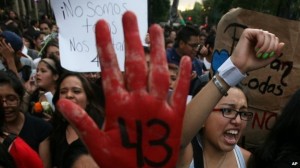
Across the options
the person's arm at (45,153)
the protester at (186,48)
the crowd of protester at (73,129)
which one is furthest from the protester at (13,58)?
the protester at (186,48)

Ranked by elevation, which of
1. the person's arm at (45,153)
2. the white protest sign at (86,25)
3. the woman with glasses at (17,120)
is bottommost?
the person's arm at (45,153)

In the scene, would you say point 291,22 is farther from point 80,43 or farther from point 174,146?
point 174,146

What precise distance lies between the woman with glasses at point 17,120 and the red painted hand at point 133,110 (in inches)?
72.5

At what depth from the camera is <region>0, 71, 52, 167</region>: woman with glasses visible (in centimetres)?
301

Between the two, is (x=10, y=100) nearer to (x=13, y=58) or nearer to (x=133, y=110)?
(x=13, y=58)

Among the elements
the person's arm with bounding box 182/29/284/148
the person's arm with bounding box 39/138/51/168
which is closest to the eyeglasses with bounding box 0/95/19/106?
the person's arm with bounding box 39/138/51/168

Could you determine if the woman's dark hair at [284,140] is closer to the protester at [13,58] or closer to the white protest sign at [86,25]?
the white protest sign at [86,25]

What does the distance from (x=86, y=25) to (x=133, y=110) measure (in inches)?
84.6

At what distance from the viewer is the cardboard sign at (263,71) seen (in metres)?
2.98

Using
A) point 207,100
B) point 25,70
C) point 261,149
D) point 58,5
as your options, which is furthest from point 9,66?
point 207,100

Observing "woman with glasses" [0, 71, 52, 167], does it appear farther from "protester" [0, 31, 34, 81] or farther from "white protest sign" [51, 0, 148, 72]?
"protester" [0, 31, 34, 81]

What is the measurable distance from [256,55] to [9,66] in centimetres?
329

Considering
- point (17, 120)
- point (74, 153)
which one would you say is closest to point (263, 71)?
point (74, 153)

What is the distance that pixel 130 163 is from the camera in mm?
1248
